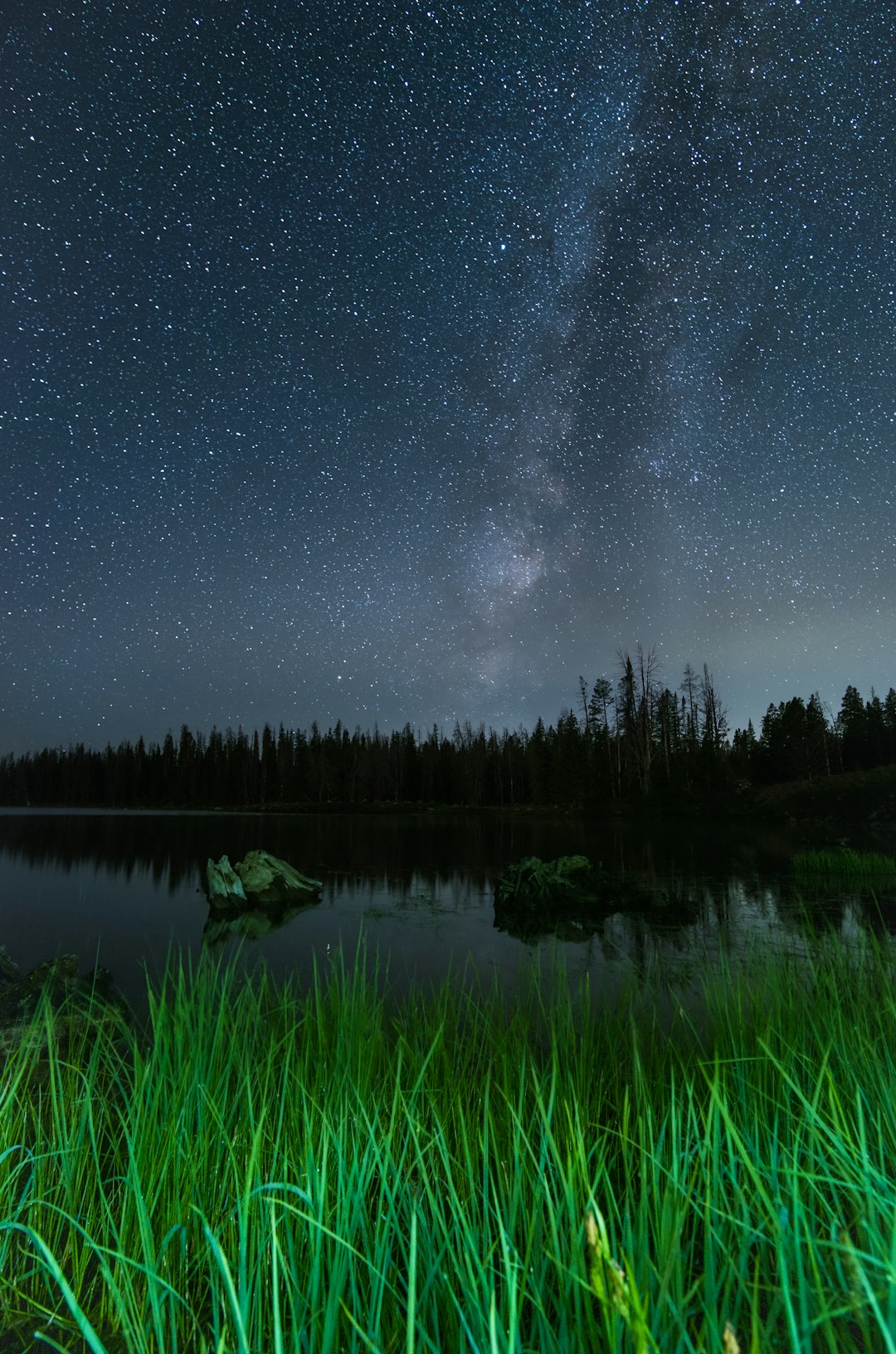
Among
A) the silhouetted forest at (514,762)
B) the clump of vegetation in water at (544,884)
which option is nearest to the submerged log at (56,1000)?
the clump of vegetation in water at (544,884)

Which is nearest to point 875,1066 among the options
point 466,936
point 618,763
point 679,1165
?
point 679,1165

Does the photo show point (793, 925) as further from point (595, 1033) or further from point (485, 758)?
point (485, 758)

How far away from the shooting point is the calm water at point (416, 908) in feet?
28.7

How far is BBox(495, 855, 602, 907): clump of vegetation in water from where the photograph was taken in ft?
41.6

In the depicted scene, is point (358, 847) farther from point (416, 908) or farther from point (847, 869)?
point (847, 869)

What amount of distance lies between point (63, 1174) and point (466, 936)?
8.40m

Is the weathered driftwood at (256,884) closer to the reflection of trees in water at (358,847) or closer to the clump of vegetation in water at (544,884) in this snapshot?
the reflection of trees in water at (358,847)

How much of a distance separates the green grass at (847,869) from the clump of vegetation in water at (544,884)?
16.7 feet

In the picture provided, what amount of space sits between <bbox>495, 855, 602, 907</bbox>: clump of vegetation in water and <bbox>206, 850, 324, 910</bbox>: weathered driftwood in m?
4.20

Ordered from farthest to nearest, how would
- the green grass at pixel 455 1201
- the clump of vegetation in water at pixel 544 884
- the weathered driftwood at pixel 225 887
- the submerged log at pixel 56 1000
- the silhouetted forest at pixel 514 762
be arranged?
1. the silhouetted forest at pixel 514 762
2. the weathered driftwood at pixel 225 887
3. the clump of vegetation in water at pixel 544 884
4. the submerged log at pixel 56 1000
5. the green grass at pixel 455 1201

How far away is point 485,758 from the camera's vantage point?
77.4 meters

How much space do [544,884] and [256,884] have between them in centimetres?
575

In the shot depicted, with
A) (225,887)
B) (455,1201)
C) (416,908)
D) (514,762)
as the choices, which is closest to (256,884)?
(225,887)

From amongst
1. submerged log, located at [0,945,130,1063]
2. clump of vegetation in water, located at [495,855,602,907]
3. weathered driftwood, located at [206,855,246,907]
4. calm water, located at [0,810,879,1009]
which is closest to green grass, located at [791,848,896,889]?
calm water, located at [0,810,879,1009]
